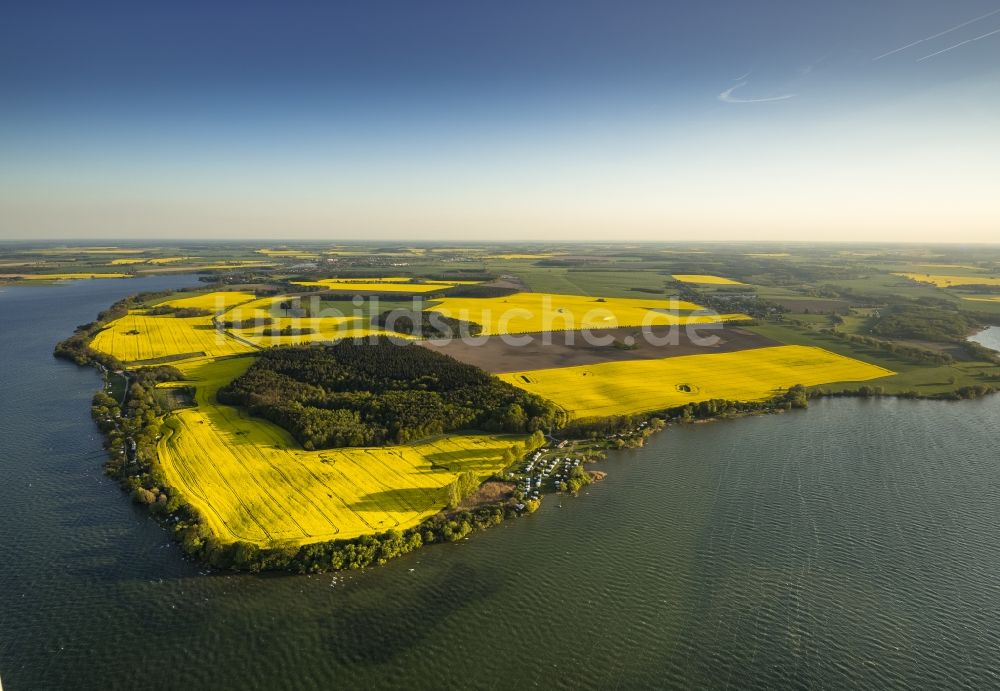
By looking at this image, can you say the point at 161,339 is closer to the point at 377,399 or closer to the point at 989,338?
the point at 377,399

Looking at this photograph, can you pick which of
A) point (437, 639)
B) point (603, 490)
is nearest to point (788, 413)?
point (603, 490)

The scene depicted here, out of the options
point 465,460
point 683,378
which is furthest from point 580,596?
point 683,378

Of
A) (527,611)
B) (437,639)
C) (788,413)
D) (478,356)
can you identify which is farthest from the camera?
(478,356)

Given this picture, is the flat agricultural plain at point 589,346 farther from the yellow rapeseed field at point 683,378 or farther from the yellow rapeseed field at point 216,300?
the yellow rapeseed field at point 216,300

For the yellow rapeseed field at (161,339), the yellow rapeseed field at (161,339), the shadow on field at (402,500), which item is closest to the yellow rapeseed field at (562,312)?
the yellow rapeseed field at (161,339)

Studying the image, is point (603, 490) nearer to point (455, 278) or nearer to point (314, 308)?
point (314, 308)

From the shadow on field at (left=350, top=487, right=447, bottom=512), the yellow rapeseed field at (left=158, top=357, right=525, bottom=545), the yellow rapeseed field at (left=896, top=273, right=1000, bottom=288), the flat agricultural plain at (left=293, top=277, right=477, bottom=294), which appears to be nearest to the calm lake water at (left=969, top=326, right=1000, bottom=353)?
the yellow rapeseed field at (left=896, top=273, right=1000, bottom=288)
